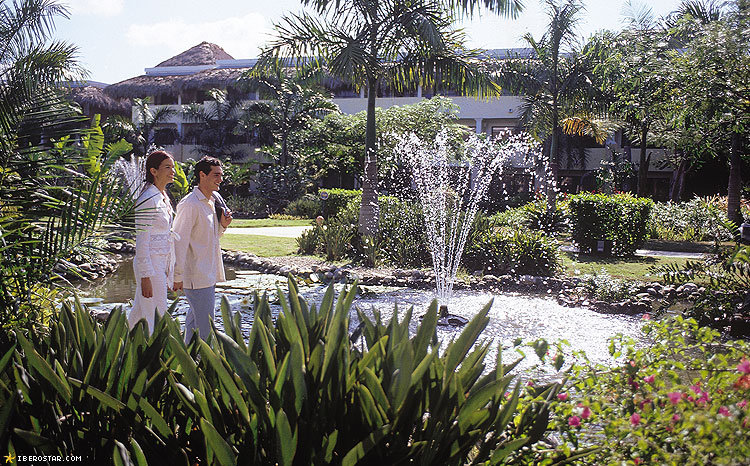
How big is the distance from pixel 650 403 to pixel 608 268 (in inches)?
411

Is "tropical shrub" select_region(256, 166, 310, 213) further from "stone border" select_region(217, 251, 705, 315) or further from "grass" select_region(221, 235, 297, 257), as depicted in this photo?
"stone border" select_region(217, 251, 705, 315)

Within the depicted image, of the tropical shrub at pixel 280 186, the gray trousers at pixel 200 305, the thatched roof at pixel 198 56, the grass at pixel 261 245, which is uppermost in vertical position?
the thatched roof at pixel 198 56

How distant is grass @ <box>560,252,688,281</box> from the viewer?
1101 centimetres

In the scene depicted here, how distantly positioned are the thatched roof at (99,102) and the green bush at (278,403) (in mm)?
38527

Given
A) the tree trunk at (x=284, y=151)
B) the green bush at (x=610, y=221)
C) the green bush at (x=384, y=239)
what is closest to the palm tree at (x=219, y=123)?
the tree trunk at (x=284, y=151)

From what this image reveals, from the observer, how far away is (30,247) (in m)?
3.50

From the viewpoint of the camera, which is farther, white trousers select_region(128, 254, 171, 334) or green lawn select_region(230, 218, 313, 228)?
green lawn select_region(230, 218, 313, 228)

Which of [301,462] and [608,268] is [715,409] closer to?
[301,462]

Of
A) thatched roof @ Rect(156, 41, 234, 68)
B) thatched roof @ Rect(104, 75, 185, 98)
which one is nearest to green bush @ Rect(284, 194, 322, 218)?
thatched roof @ Rect(104, 75, 185, 98)

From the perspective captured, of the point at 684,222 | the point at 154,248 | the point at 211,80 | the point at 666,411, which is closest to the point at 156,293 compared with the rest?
the point at 154,248

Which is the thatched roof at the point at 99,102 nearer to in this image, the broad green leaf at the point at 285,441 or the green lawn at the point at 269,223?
the green lawn at the point at 269,223

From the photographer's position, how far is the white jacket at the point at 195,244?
16.4 feet

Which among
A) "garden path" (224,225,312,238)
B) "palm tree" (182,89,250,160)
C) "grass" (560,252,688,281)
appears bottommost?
"grass" (560,252,688,281)

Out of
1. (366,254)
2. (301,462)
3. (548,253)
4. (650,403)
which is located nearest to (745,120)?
(548,253)
